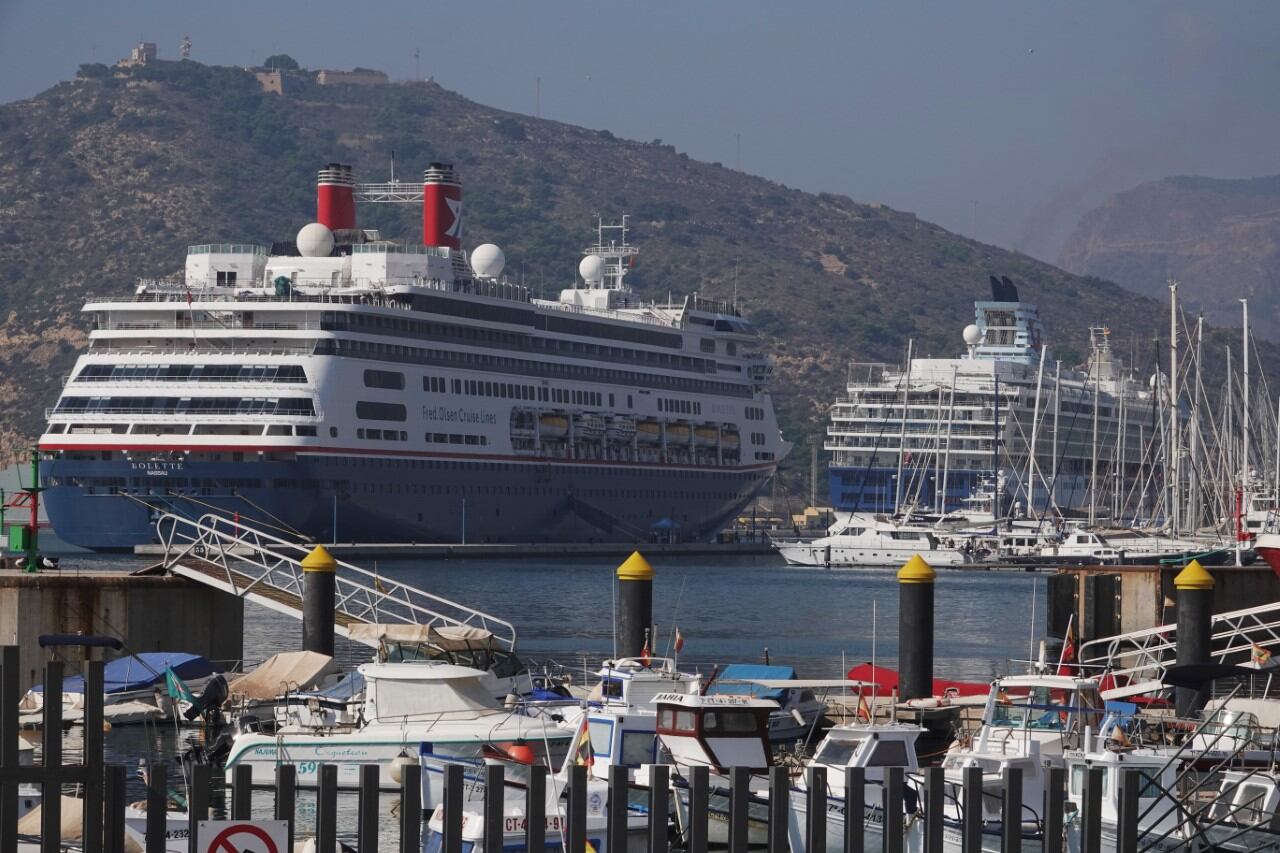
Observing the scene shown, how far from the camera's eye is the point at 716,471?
107062 millimetres

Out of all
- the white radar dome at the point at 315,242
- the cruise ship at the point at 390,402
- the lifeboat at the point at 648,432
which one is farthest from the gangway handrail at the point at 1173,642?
the lifeboat at the point at 648,432

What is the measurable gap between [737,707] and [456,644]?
11.7 m

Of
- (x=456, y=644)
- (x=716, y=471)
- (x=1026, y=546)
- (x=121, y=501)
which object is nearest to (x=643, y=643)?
(x=456, y=644)

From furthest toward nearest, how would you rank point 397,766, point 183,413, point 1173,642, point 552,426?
point 552,426 < point 183,413 < point 1173,642 < point 397,766

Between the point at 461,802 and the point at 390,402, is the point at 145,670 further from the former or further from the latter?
the point at 390,402

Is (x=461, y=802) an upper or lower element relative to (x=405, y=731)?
upper

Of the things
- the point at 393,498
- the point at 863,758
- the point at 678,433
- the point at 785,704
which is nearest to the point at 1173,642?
the point at 785,704

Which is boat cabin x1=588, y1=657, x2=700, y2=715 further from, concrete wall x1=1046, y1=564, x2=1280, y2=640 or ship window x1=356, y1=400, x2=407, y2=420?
ship window x1=356, y1=400, x2=407, y2=420

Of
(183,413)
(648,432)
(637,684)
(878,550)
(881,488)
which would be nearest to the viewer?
(637,684)

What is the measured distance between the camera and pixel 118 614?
30984 mm

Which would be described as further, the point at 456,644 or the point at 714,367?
the point at 714,367

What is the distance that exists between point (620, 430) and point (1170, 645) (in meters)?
69.8

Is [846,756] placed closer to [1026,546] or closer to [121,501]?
[121,501]

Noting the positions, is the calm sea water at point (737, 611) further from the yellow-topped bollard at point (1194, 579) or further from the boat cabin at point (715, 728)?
the boat cabin at point (715, 728)
